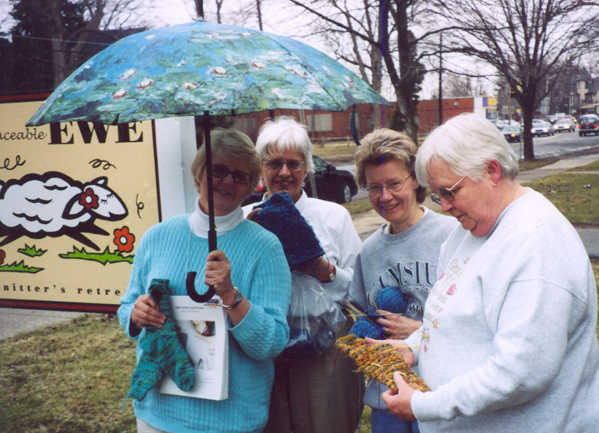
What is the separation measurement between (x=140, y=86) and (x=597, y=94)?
392ft

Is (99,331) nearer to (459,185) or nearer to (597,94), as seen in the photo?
(459,185)

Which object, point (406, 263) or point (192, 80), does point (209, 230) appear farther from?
point (406, 263)

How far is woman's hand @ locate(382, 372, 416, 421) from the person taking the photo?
1.67 metres

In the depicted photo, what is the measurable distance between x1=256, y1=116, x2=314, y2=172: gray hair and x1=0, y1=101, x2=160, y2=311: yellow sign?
1722 millimetres

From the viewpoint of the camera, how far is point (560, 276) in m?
1.43

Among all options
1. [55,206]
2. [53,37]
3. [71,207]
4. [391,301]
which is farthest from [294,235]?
[53,37]

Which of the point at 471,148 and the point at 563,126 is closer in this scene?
the point at 471,148

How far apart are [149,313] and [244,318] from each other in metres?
0.34

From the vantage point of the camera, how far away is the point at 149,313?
2004 millimetres

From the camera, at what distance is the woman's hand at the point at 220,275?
1.90 metres

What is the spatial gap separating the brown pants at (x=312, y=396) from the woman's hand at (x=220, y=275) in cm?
55

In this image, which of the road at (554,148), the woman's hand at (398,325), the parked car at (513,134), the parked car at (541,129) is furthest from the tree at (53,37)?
the parked car at (541,129)

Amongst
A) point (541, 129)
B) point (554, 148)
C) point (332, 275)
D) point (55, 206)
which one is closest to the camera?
point (332, 275)

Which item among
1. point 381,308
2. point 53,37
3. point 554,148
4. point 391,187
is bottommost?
point 554,148
